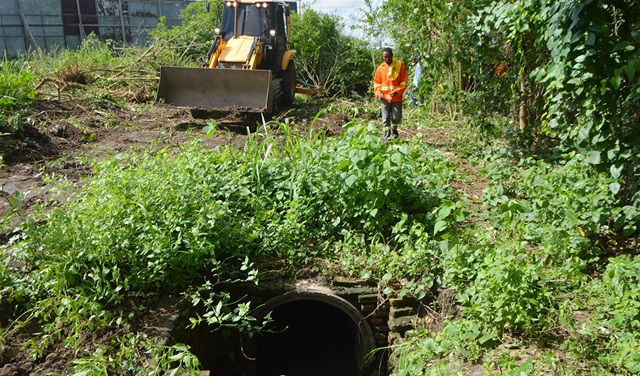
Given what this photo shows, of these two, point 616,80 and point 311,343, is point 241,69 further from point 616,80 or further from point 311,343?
point 616,80

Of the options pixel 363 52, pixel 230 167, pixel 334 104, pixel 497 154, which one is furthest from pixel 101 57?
pixel 497 154

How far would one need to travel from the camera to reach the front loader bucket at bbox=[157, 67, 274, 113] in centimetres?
1065

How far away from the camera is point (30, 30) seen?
795 inches

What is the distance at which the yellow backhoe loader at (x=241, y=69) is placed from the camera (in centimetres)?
1070

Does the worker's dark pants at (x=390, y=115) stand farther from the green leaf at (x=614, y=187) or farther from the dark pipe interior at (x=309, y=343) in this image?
the green leaf at (x=614, y=187)

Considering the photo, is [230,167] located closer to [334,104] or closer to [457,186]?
[457,186]

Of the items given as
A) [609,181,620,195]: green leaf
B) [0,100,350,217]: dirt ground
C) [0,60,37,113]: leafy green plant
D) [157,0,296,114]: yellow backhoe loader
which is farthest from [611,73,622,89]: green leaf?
[0,60,37,113]: leafy green plant

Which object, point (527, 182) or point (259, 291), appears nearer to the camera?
point (259, 291)

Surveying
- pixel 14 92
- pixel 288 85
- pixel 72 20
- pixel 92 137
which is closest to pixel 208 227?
pixel 92 137

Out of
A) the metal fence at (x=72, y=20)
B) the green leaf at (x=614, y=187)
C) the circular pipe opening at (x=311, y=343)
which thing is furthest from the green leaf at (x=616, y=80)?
the metal fence at (x=72, y=20)

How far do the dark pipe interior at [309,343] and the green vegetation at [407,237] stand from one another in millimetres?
1654

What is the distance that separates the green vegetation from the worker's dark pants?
250 centimetres

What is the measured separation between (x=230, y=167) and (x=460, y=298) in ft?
10.1

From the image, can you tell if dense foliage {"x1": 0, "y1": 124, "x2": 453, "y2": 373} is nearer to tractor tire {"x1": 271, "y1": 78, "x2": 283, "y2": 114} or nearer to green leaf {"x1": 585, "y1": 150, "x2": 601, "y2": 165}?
green leaf {"x1": 585, "y1": 150, "x2": 601, "y2": 165}
